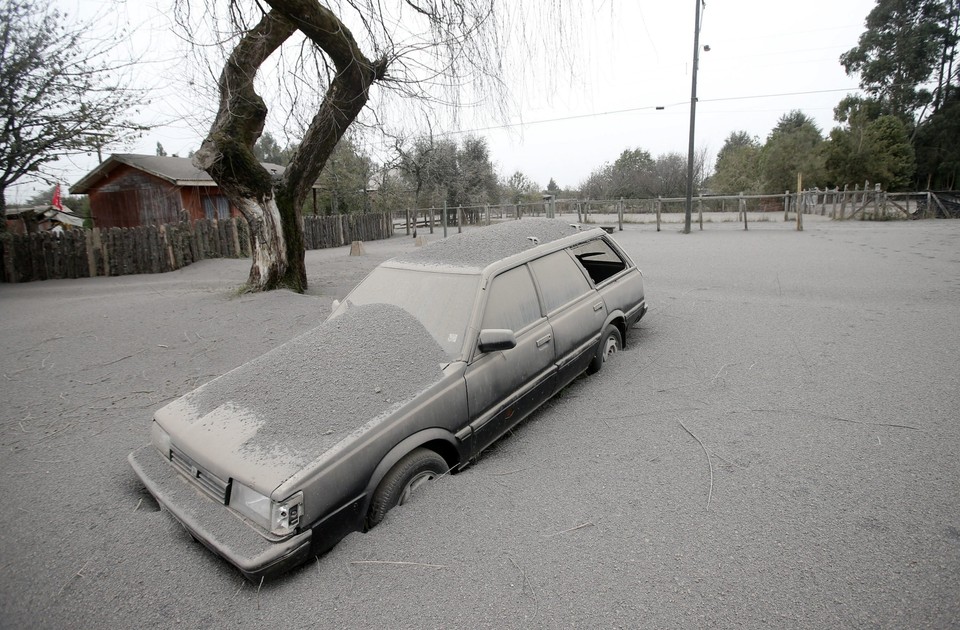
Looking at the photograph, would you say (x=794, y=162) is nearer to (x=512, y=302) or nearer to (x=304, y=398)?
(x=512, y=302)

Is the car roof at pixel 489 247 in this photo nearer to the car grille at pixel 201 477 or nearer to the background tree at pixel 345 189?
the car grille at pixel 201 477

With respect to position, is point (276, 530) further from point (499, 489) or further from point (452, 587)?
point (499, 489)

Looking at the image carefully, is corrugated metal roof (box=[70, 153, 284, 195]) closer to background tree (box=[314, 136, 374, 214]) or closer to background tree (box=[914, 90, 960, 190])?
background tree (box=[314, 136, 374, 214])

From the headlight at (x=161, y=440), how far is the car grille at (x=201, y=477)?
0.07 metres

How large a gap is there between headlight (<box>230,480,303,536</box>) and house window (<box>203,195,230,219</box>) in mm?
22198

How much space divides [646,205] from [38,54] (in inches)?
1210

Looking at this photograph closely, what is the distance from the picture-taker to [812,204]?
28.1m

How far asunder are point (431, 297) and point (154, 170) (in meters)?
21.8

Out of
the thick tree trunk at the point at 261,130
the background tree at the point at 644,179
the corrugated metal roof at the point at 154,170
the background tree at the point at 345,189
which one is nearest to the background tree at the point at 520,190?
the background tree at the point at 644,179

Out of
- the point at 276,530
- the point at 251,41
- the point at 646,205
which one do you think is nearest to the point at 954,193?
the point at 646,205

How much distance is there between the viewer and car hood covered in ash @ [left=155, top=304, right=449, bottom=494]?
2.61 meters

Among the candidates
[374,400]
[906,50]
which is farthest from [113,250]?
[906,50]

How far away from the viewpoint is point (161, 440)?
3.13 metres

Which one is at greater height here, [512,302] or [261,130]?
[261,130]
